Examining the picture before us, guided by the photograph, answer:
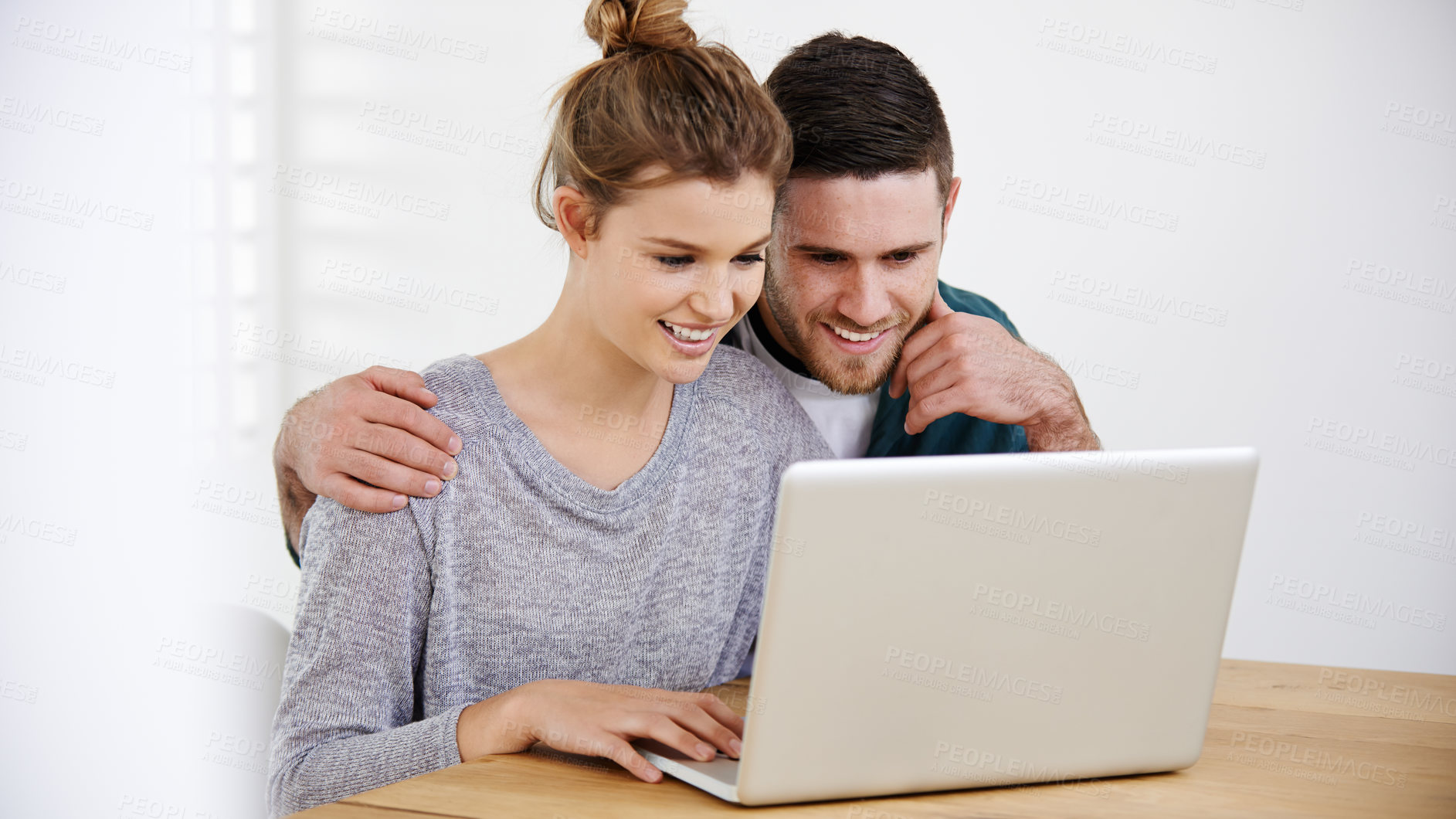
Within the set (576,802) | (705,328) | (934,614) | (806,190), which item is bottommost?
(576,802)

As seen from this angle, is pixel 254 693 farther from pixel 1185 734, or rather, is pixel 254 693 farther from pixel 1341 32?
pixel 1341 32

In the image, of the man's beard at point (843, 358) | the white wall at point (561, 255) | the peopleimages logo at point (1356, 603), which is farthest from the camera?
the peopleimages logo at point (1356, 603)

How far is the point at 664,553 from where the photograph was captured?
1.38 m

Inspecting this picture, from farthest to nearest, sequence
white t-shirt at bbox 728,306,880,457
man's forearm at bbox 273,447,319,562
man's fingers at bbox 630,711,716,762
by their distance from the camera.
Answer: white t-shirt at bbox 728,306,880,457 < man's forearm at bbox 273,447,319,562 < man's fingers at bbox 630,711,716,762

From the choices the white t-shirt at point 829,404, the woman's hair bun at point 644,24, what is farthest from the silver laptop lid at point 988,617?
the white t-shirt at point 829,404

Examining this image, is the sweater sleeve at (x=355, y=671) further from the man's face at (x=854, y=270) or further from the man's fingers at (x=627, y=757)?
the man's face at (x=854, y=270)

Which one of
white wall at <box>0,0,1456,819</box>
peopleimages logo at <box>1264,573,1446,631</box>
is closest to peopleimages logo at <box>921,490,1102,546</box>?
white wall at <box>0,0,1456,819</box>

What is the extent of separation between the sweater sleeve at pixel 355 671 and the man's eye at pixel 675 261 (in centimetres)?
36

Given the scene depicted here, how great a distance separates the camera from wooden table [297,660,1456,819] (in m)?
0.96

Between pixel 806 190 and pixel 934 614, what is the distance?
2.47 feet

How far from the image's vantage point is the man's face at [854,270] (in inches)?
60.2

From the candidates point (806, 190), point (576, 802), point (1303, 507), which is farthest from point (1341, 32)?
point (576, 802)

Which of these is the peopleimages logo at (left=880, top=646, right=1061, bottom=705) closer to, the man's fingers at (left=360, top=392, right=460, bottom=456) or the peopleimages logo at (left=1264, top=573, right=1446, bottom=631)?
the man's fingers at (left=360, top=392, right=460, bottom=456)

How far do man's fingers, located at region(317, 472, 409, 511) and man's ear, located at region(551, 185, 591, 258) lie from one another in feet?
1.10
